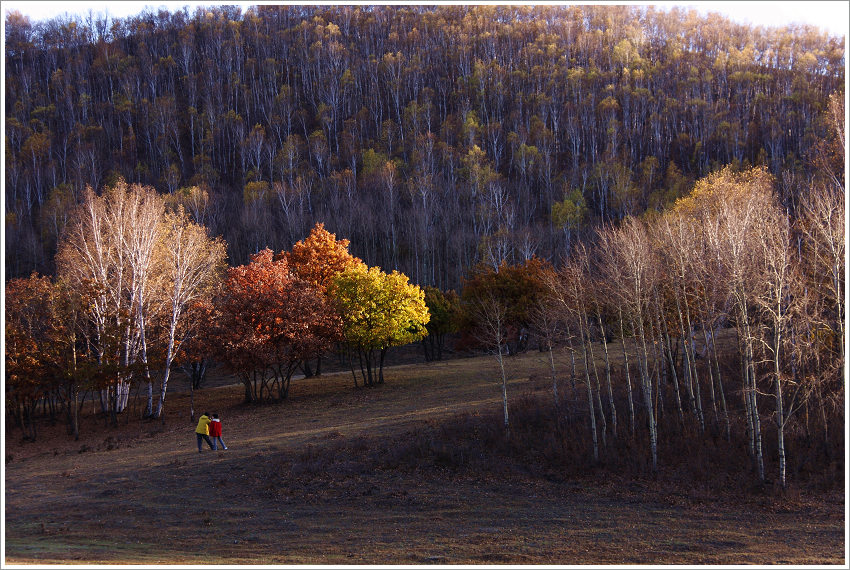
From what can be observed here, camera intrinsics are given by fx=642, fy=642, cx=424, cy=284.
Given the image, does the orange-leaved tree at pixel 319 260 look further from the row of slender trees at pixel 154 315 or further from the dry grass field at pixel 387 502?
the dry grass field at pixel 387 502

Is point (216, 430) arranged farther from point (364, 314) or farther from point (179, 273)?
point (364, 314)

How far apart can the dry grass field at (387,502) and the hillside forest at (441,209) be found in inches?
91.7

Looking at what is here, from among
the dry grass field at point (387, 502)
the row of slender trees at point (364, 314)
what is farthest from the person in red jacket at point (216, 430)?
the row of slender trees at point (364, 314)

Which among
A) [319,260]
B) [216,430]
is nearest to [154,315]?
[319,260]

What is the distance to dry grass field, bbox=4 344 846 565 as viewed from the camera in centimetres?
1597

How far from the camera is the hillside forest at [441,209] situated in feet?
85.0

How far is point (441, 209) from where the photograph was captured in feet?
286

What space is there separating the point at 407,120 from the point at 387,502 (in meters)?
99.8

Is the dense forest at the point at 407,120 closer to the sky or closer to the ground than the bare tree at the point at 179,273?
closer to the sky

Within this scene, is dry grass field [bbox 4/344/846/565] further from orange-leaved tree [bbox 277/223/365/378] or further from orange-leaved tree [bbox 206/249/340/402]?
orange-leaved tree [bbox 277/223/365/378]

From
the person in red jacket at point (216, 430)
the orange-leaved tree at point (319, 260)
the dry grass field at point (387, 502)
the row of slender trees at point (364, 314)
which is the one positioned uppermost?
the orange-leaved tree at point (319, 260)

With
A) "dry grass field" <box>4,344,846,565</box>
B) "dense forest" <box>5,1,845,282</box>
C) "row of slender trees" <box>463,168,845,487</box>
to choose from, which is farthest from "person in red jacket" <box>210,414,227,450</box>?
"dense forest" <box>5,1,845,282</box>

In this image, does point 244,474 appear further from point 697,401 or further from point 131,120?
point 131,120

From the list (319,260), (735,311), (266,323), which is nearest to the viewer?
(735,311)
